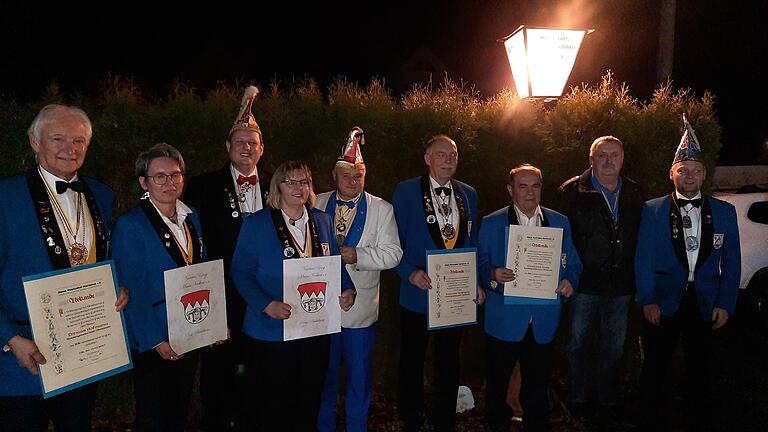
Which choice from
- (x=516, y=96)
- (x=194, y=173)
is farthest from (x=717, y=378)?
(x=194, y=173)

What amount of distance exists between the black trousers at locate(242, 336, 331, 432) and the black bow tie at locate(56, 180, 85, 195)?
4.29 feet

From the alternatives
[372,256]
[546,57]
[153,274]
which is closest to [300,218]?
[372,256]

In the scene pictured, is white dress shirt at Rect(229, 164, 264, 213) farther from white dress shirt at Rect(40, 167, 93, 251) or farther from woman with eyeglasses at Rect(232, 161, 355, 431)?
white dress shirt at Rect(40, 167, 93, 251)

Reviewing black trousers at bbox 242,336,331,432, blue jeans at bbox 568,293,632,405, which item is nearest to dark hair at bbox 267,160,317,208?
black trousers at bbox 242,336,331,432

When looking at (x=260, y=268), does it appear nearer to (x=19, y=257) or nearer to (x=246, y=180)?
(x=246, y=180)

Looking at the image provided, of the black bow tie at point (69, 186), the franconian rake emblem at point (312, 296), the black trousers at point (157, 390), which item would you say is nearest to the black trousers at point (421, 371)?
the franconian rake emblem at point (312, 296)

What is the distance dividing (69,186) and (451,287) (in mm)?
2472

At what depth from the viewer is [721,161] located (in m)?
21.3

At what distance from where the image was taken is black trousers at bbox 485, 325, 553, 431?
149 inches

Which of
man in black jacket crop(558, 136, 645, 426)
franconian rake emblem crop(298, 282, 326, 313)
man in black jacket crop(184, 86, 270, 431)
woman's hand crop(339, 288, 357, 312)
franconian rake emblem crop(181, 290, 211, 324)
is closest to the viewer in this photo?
franconian rake emblem crop(181, 290, 211, 324)

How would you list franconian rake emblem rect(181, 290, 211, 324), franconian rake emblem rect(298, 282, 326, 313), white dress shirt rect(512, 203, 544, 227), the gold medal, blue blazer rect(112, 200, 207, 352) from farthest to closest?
1. white dress shirt rect(512, 203, 544, 227)
2. franconian rake emblem rect(298, 282, 326, 313)
3. franconian rake emblem rect(181, 290, 211, 324)
4. blue blazer rect(112, 200, 207, 352)
5. the gold medal

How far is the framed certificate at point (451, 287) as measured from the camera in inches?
149

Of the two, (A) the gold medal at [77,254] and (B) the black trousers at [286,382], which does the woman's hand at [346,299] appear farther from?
(A) the gold medal at [77,254]

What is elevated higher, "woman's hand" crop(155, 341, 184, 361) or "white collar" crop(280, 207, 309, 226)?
"white collar" crop(280, 207, 309, 226)
